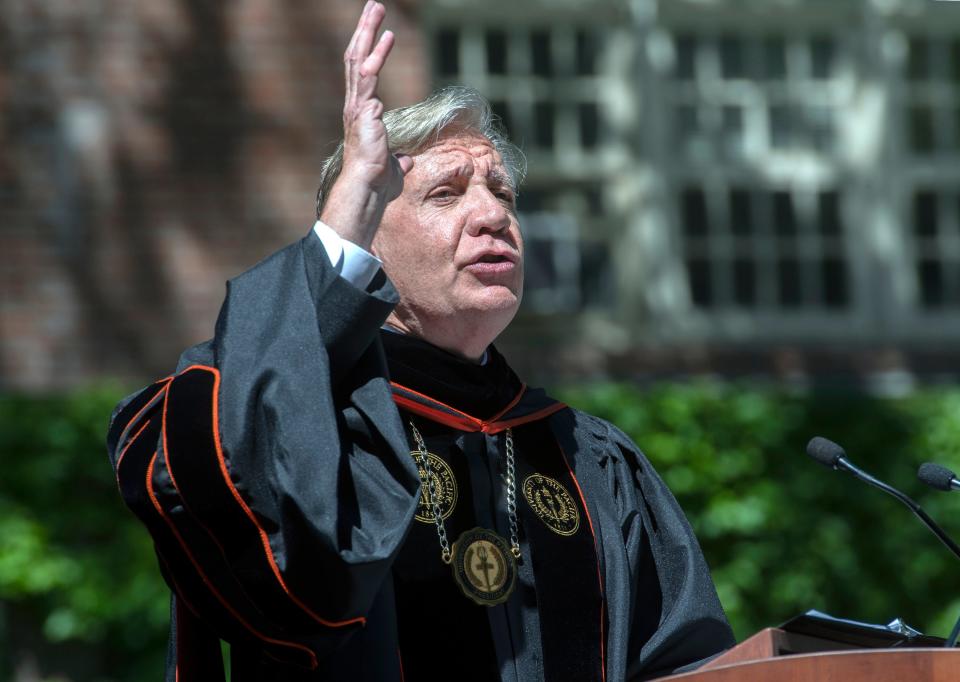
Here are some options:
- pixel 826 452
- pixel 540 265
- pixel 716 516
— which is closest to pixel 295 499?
pixel 826 452

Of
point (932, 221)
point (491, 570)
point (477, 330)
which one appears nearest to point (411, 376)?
point (477, 330)

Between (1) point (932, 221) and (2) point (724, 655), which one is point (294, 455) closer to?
(2) point (724, 655)

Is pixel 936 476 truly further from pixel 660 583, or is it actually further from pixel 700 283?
pixel 700 283

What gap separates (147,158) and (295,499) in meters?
6.48

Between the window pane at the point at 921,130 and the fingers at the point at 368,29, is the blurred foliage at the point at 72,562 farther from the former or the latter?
the window pane at the point at 921,130

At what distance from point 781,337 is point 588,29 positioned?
2.33m

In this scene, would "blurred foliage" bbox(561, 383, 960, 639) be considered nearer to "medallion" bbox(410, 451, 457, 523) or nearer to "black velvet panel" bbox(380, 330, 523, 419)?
"black velvet panel" bbox(380, 330, 523, 419)

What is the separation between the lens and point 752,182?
10141 millimetres

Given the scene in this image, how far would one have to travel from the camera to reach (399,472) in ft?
9.81

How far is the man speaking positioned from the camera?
2830 millimetres

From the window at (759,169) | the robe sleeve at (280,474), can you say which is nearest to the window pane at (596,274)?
the window at (759,169)

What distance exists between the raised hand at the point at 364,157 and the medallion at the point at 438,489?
2.13 feet

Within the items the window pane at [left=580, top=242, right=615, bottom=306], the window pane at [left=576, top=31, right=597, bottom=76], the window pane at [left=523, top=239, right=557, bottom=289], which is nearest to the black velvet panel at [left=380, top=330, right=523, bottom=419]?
the window pane at [left=523, top=239, right=557, bottom=289]

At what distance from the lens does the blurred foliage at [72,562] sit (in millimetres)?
7660
